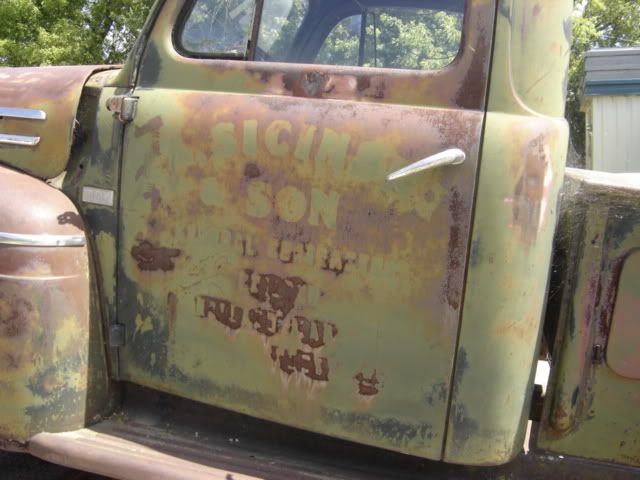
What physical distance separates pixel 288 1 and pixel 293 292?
97cm

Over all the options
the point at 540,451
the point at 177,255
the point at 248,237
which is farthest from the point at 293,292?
the point at 540,451

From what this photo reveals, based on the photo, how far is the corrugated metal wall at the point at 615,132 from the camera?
765cm

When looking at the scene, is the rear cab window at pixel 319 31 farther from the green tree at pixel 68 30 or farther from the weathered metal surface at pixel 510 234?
the green tree at pixel 68 30

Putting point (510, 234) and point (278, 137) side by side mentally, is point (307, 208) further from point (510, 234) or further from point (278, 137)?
point (510, 234)

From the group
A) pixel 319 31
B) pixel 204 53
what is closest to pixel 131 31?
pixel 204 53

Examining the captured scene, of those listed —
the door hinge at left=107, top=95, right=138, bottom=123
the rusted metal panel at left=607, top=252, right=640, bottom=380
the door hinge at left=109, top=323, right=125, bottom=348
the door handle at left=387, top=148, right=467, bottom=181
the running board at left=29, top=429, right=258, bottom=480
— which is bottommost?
the running board at left=29, top=429, right=258, bottom=480

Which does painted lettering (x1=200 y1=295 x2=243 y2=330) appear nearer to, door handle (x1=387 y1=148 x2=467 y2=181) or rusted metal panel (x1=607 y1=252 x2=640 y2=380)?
door handle (x1=387 y1=148 x2=467 y2=181)

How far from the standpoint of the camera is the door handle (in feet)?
5.81

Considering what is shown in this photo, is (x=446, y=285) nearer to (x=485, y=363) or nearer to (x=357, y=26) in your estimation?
(x=485, y=363)

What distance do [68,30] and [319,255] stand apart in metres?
11.7

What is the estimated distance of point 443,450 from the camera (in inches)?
73.4

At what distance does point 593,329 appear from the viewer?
1871mm

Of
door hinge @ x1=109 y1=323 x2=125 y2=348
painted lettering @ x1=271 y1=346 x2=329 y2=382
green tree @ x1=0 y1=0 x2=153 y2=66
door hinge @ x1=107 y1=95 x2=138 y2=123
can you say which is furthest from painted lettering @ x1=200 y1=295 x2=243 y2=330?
green tree @ x1=0 y1=0 x2=153 y2=66

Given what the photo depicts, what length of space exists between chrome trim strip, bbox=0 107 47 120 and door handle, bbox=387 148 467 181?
126cm
